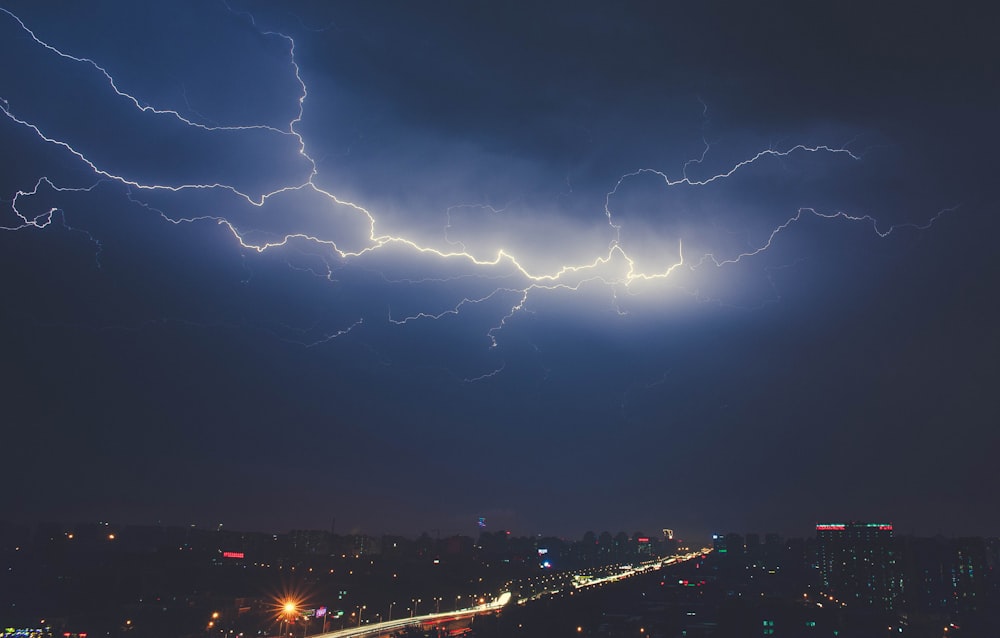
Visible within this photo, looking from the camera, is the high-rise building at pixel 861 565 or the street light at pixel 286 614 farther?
the high-rise building at pixel 861 565

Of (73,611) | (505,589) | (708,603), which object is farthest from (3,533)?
(708,603)

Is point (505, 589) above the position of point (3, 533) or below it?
below

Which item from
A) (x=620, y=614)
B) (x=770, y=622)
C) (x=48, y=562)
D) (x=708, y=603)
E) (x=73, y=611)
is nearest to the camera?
(x=73, y=611)

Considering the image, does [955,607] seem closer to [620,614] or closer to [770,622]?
[770,622]

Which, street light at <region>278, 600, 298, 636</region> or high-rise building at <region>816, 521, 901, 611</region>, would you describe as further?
high-rise building at <region>816, 521, 901, 611</region>

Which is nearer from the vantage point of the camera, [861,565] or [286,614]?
[286,614]

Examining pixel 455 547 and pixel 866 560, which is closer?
pixel 866 560

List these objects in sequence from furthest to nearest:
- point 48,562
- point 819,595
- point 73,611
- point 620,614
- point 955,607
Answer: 1. point 819,595
2. point 955,607
3. point 48,562
4. point 620,614
5. point 73,611
